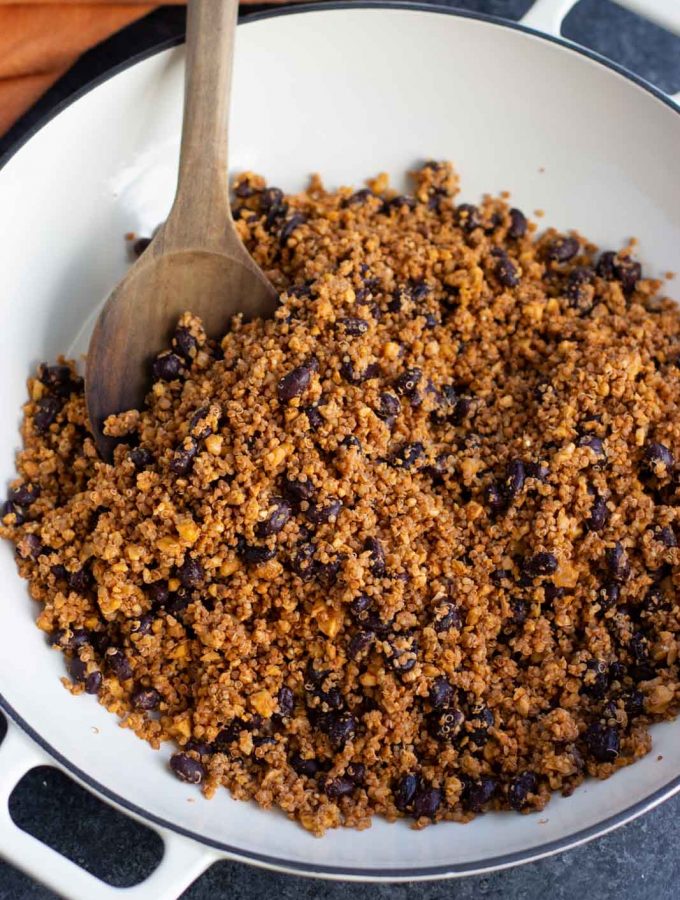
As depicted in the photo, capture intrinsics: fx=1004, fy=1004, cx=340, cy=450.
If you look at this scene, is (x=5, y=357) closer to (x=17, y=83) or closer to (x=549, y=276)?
(x=17, y=83)

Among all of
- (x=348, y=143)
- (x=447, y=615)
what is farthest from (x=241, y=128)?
(x=447, y=615)

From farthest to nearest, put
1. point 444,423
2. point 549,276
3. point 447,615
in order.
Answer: point 549,276, point 444,423, point 447,615

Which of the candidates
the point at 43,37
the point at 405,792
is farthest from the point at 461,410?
the point at 43,37

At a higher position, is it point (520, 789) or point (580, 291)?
point (580, 291)

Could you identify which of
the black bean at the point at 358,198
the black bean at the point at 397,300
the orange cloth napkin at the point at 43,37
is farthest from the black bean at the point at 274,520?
the orange cloth napkin at the point at 43,37

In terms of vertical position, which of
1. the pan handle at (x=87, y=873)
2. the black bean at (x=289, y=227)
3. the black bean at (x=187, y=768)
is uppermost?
the black bean at (x=289, y=227)

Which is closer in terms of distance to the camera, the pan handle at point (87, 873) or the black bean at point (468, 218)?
the pan handle at point (87, 873)

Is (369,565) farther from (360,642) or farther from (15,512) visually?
(15,512)

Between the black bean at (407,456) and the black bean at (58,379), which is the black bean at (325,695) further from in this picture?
the black bean at (58,379)
